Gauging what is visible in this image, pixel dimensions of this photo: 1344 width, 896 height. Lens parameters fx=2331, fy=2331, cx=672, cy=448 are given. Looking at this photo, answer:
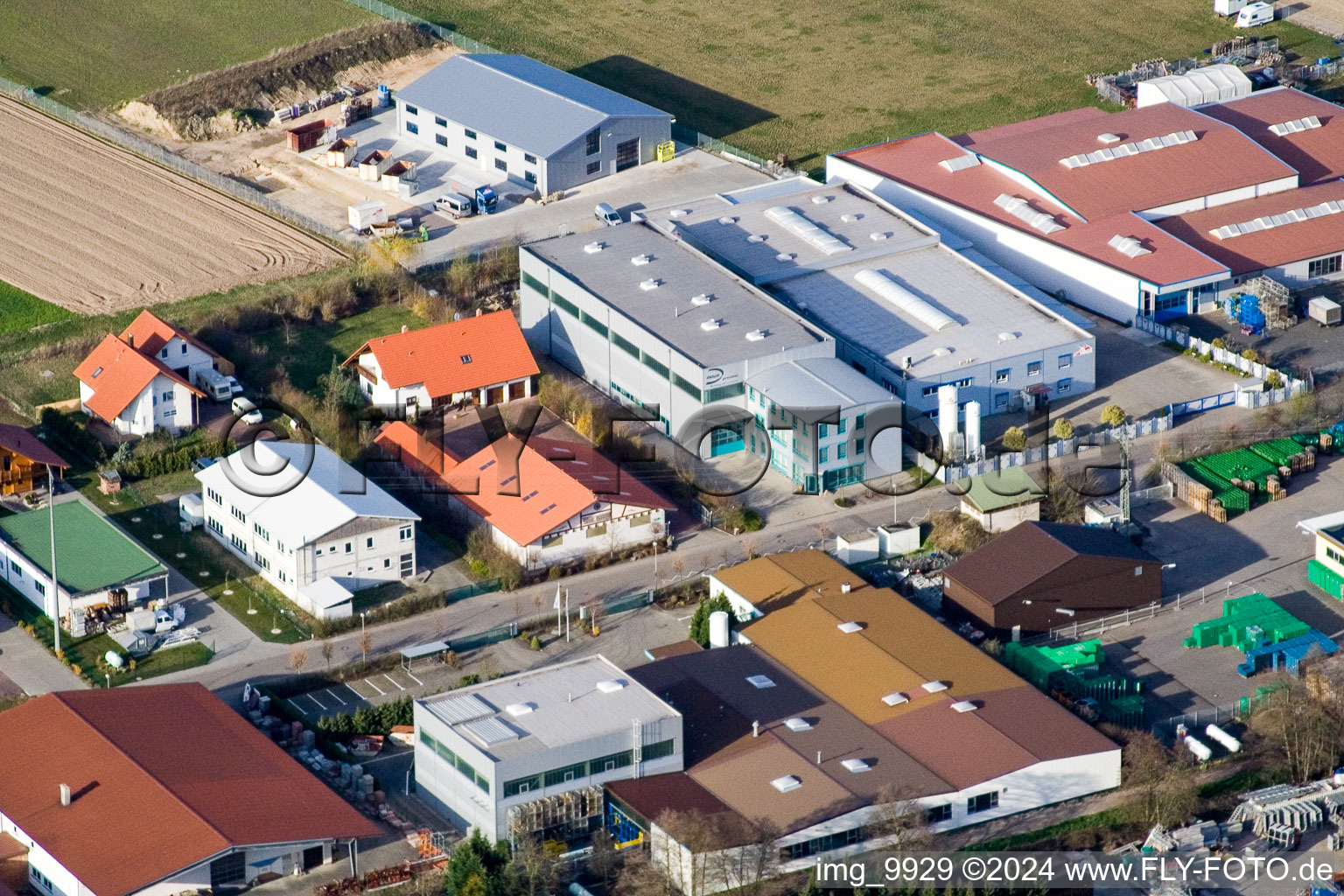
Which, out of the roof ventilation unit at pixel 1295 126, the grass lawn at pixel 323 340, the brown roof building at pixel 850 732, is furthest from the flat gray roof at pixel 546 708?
the roof ventilation unit at pixel 1295 126

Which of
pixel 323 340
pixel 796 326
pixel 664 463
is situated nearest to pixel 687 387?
pixel 664 463

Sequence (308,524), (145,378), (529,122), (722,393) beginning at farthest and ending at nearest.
Result: (529,122) < (145,378) < (722,393) < (308,524)

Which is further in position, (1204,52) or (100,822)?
(1204,52)

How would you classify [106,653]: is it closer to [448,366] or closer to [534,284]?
[448,366]

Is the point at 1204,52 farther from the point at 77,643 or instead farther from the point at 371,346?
the point at 77,643

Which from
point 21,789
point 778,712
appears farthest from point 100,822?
point 778,712

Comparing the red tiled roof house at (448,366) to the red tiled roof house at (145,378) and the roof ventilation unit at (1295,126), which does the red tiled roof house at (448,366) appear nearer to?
the red tiled roof house at (145,378)

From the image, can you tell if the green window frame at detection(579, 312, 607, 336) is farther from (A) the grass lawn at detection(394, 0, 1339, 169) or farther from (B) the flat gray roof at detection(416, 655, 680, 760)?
(A) the grass lawn at detection(394, 0, 1339, 169)
